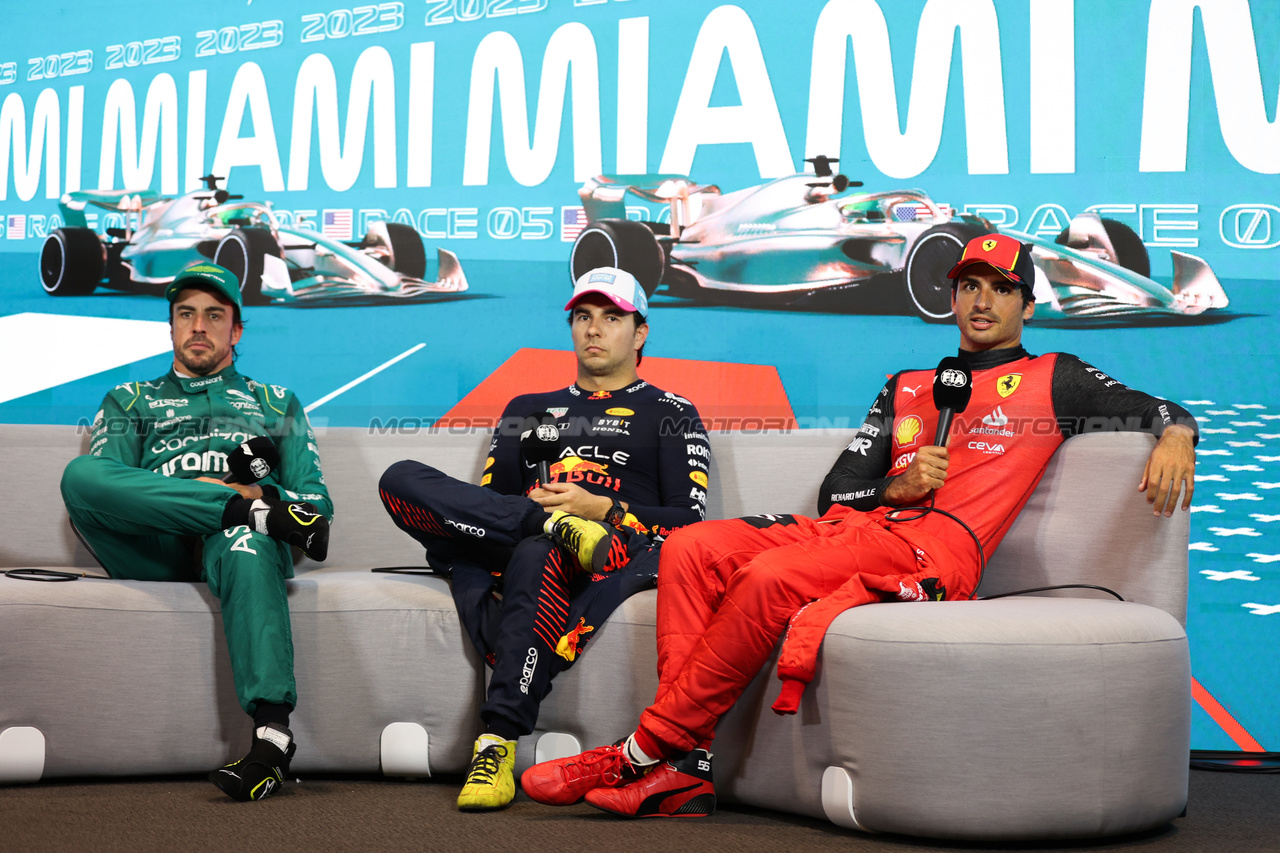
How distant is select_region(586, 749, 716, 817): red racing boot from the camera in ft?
6.16

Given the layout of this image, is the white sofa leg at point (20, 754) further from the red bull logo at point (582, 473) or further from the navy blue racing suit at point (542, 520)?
the red bull logo at point (582, 473)

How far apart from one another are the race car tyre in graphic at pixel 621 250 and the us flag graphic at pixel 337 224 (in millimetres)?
821

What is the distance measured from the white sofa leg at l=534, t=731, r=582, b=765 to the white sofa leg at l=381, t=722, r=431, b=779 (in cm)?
25

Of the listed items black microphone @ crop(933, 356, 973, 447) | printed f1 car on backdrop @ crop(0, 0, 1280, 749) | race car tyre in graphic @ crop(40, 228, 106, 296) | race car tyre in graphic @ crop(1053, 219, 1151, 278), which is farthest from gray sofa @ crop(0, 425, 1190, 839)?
race car tyre in graphic @ crop(40, 228, 106, 296)

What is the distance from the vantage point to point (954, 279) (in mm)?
2469

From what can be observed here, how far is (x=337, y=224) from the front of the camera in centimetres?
370

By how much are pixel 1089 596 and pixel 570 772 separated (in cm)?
108

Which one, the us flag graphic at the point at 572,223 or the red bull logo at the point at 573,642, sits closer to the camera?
the red bull logo at the point at 573,642

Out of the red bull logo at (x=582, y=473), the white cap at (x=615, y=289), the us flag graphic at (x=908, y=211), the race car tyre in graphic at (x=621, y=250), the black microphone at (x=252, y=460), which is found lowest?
the red bull logo at (x=582, y=473)

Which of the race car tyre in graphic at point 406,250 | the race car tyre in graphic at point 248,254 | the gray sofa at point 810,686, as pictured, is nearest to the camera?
the gray sofa at point 810,686

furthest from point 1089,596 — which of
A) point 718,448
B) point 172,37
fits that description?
point 172,37

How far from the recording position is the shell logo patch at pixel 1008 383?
2305 mm

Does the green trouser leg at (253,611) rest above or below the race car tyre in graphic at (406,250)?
below

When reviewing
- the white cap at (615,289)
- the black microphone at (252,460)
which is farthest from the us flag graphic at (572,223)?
the black microphone at (252,460)
